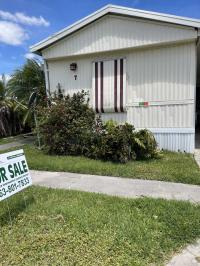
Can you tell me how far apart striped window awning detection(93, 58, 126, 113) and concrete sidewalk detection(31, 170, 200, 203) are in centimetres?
333

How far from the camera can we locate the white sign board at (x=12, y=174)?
11.9 feet

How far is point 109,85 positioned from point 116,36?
1.58 m

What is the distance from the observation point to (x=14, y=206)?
4258mm

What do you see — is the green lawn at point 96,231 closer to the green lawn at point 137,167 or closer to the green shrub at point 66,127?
the green lawn at point 137,167

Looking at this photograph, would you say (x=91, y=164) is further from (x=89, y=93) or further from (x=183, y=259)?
(x=183, y=259)

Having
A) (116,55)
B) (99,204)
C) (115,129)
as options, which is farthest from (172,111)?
(99,204)

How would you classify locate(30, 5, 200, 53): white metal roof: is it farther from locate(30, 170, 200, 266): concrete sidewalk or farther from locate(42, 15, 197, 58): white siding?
locate(30, 170, 200, 266): concrete sidewalk

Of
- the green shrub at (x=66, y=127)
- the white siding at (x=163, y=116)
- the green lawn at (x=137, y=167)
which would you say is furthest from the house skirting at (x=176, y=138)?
the green shrub at (x=66, y=127)

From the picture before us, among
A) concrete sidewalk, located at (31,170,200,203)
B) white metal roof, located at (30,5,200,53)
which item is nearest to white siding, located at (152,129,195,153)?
concrete sidewalk, located at (31,170,200,203)

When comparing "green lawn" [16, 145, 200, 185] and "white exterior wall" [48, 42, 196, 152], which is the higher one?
"white exterior wall" [48, 42, 196, 152]

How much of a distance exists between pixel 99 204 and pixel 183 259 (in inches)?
65.8

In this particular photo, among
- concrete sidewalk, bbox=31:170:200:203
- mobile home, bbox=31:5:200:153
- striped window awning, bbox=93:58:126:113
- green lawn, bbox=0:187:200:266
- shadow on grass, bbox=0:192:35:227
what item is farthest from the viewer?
striped window awning, bbox=93:58:126:113

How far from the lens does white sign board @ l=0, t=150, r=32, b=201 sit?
361 centimetres

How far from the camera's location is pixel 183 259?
2.79 meters
